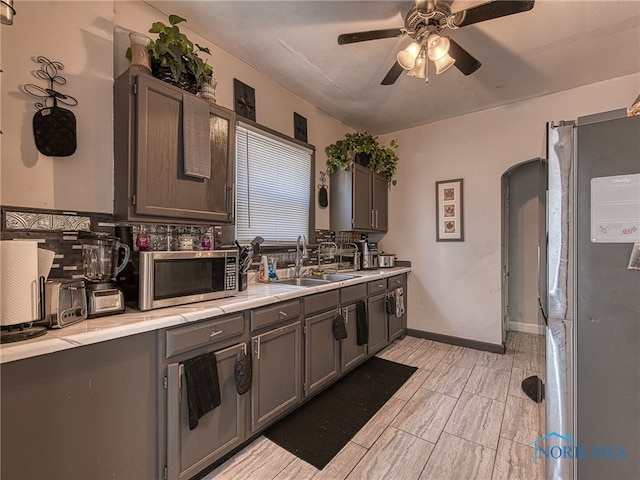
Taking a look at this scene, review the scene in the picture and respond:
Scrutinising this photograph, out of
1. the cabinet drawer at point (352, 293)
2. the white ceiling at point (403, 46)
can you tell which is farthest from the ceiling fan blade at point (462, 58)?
the cabinet drawer at point (352, 293)

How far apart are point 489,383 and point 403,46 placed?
→ 10.0 feet

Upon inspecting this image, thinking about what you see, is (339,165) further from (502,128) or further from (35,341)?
(35,341)

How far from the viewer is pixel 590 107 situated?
112 inches

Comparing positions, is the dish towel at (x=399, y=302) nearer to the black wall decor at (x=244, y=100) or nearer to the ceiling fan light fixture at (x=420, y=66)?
the ceiling fan light fixture at (x=420, y=66)

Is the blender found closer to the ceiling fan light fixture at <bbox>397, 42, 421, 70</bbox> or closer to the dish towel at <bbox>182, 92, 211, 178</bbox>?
the dish towel at <bbox>182, 92, 211, 178</bbox>

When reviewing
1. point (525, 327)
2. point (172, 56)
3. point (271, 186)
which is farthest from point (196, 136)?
point (525, 327)

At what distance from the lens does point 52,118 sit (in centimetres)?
145

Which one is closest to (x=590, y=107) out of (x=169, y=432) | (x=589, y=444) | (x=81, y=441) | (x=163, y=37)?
(x=589, y=444)

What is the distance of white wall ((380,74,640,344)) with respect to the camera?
123 inches

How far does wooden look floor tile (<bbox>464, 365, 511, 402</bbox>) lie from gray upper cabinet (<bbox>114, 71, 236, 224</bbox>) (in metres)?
2.72

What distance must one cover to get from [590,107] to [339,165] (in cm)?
262

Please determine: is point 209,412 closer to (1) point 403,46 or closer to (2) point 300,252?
(2) point 300,252

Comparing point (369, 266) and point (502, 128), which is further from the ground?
point (502, 128)

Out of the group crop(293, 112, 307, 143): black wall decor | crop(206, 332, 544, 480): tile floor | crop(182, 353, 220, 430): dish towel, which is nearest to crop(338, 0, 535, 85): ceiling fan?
crop(293, 112, 307, 143): black wall decor
